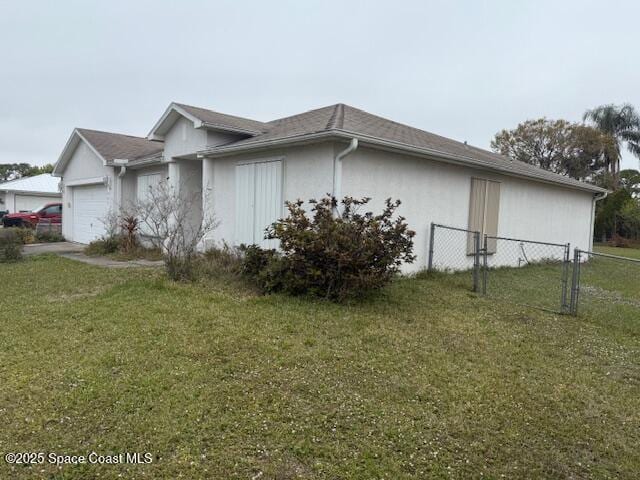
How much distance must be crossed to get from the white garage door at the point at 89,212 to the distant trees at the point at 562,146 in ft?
104

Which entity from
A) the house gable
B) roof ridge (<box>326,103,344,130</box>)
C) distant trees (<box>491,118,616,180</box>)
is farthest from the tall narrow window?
distant trees (<box>491,118,616,180</box>)

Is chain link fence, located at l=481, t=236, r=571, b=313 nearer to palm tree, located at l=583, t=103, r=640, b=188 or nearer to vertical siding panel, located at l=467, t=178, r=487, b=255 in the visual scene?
vertical siding panel, located at l=467, t=178, r=487, b=255

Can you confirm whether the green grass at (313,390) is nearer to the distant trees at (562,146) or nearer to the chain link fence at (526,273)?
the chain link fence at (526,273)

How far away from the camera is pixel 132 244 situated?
476 inches

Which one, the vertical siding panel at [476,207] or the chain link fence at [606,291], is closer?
the chain link fence at [606,291]

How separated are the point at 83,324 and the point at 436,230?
23.1ft

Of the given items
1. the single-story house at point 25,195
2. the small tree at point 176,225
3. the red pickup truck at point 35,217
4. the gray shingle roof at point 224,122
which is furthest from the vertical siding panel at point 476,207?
the single-story house at point 25,195

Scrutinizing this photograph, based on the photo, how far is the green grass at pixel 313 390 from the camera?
105 inches

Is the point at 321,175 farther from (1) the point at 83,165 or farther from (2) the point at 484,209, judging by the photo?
(1) the point at 83,165

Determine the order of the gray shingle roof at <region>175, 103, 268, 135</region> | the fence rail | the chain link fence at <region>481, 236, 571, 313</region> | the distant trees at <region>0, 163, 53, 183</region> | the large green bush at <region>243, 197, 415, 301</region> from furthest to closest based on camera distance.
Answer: the distant trees at <region>0, 163, 53, 183</region>, the gray shingle roof at <region>175, 103, 268, 135</region>, the chain link fence at <region>481, 236, 571, 313</region>, the fence rail, the large green bush at <region>243, 197, 415, 301</region>

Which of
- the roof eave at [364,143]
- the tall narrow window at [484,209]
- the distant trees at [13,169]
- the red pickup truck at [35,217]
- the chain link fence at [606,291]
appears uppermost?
the distant trees at [13,169]

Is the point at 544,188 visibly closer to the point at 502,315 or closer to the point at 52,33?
the point at 502,315

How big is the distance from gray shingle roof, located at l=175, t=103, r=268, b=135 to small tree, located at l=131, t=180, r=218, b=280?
199 centimetres

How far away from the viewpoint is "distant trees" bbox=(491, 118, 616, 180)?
31844 millimetres
